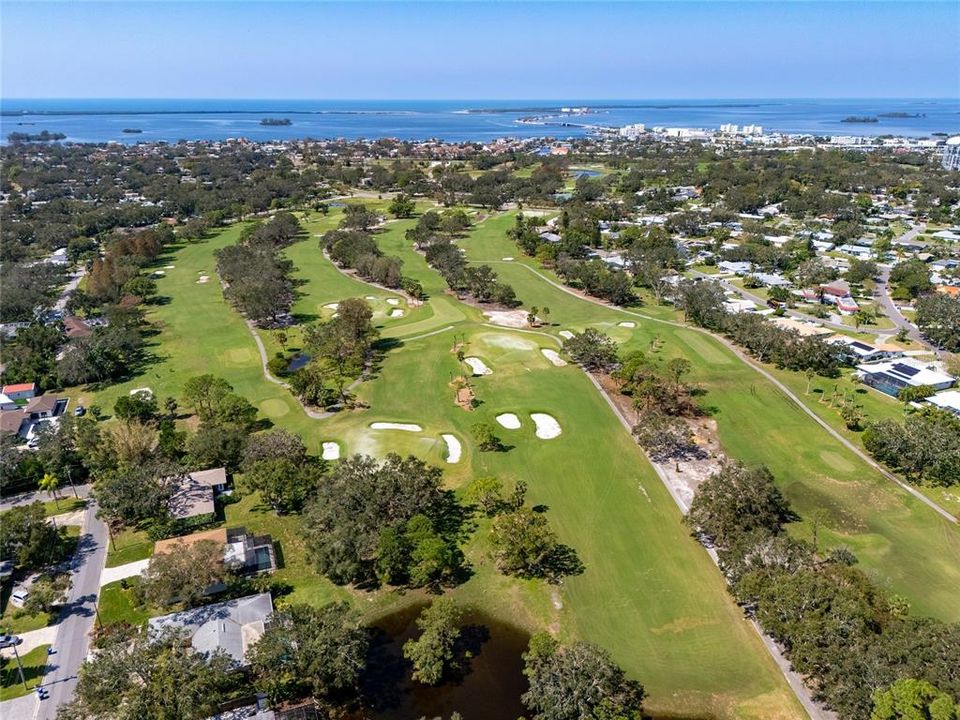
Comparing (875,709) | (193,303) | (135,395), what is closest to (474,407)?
(135,395)

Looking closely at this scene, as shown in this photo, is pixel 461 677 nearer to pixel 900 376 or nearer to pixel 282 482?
pixel 282 482

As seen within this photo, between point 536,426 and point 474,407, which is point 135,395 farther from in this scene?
point 536,426

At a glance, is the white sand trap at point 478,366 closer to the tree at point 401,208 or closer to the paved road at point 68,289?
the paved road at point 68,289

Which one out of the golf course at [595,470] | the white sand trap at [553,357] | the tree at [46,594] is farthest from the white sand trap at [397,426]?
Result: the tree at [46,594]

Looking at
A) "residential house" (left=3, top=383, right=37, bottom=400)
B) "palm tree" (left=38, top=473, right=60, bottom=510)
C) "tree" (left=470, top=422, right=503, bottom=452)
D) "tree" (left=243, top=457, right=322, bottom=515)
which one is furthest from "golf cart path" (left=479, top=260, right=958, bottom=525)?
"residential house" (left=3, top=383, right=37, bottom=400)

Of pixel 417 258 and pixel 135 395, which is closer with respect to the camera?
pixel 135 395

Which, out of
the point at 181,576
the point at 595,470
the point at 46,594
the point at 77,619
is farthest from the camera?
the point at 595,470

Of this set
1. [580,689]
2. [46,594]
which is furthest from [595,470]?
[46,594]

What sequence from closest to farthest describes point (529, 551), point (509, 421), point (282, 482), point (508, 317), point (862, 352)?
point (529, 551), point (282, 482), point (509, 421), point (862, 352), point (508, 317)
